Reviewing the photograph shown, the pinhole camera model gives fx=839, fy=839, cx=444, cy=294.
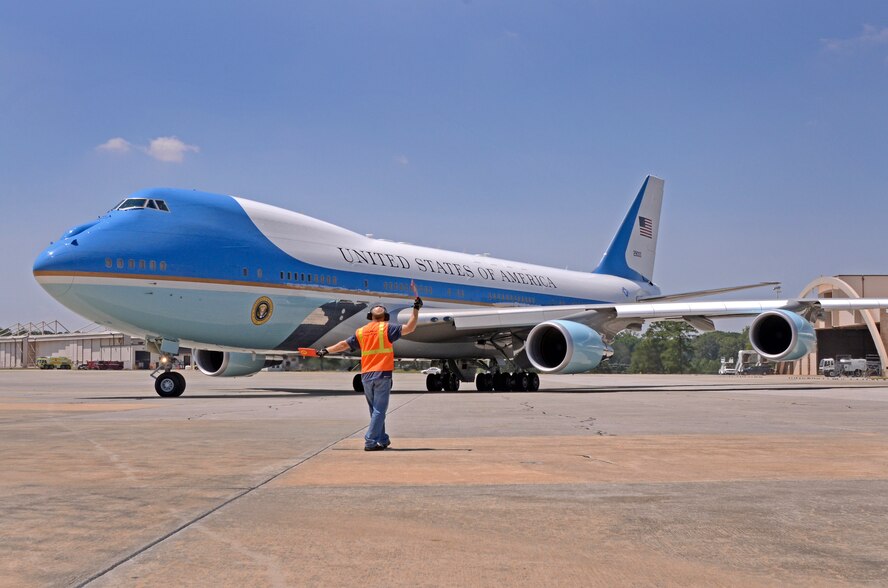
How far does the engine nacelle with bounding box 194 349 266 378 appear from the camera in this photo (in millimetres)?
23656

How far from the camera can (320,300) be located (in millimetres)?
20797

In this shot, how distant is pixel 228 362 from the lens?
23.7 meters

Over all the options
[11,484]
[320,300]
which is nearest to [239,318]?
[320,300]

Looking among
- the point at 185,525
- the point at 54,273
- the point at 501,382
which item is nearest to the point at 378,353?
the point at 185,525

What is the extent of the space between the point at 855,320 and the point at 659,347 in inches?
2025

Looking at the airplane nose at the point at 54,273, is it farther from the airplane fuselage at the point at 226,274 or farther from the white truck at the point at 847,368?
the white truck at the point at 847,368

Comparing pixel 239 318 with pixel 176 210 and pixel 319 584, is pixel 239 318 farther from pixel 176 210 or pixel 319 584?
pixel 319 584

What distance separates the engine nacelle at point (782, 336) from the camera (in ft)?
72.1

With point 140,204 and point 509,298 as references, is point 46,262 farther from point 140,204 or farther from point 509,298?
point 509,298

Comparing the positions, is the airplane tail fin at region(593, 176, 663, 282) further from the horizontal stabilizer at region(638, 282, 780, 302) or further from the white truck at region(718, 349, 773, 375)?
the white truck at region(718, 349, 773, 375)

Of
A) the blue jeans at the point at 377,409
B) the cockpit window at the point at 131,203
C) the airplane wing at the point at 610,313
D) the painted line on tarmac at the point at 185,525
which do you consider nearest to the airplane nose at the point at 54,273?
the cockpit window at the point at 131,203

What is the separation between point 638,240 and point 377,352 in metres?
28.1

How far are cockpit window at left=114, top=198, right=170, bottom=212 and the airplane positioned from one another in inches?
1.2

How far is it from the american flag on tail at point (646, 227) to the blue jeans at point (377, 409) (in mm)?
28252
